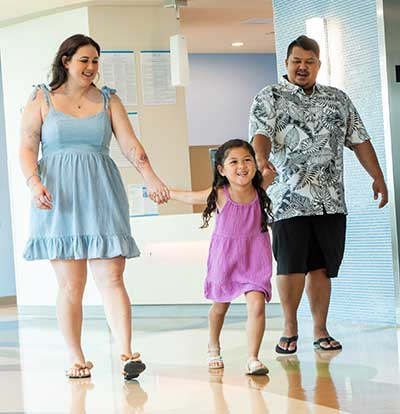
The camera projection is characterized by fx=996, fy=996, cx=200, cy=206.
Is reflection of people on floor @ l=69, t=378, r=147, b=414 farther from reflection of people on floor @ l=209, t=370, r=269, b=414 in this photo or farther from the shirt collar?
the shirt collar

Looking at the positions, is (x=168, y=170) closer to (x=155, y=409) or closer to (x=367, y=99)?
(x=367, y=99)

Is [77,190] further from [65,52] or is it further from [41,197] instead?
[65,52]

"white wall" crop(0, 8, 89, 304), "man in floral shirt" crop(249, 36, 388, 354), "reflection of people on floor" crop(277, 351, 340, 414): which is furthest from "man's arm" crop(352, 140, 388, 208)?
"white wall" crop(0, 8, 89, 304)

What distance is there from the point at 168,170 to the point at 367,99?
3008mm

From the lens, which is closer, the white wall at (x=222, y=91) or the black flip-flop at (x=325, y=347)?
the black flip-flop at (x=325, y=347)

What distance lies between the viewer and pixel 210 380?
14.0 ft

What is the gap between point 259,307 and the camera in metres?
4.43

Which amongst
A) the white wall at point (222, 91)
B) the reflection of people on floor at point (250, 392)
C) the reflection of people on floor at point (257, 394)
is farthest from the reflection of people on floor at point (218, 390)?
the white wall at point (222, 91)

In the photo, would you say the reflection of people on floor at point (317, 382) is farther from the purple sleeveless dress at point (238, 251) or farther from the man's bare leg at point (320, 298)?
the purple sleeveless dress at point (238, 251)

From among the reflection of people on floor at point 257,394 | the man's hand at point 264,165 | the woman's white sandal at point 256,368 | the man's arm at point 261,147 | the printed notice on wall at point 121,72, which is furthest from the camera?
the printed notice on wall at point 121,72

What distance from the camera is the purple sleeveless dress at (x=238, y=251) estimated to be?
4.56 meters

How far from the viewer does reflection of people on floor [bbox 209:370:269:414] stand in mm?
3547

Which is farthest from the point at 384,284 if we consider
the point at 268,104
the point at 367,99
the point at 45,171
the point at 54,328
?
the point at 54,328

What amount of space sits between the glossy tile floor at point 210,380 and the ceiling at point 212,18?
3.18 meters
